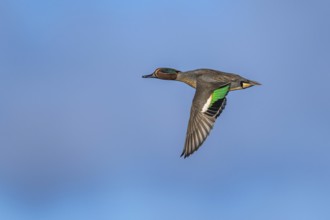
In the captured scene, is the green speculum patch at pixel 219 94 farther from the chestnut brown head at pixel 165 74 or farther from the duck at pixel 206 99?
the chestnut brown head at pixel 165 74

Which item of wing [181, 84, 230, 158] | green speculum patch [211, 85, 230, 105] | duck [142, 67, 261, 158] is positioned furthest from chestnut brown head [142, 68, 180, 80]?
green speculum patch [211, 85, 230, 105]

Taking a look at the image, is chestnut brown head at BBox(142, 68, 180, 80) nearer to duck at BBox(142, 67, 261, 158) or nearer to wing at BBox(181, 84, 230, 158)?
duck at BBox(142, 67, 261, 158)

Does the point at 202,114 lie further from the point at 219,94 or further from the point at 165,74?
the point at 165,74

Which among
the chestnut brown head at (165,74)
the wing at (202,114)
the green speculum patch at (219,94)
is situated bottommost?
the wing at (202,114)

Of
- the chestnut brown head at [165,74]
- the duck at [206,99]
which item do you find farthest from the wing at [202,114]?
the chestnut brown head at [165,74]

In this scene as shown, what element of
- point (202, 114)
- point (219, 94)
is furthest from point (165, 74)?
point (202, 114)

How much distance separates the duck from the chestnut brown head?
1.15m

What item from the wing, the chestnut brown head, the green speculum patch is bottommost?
the wing

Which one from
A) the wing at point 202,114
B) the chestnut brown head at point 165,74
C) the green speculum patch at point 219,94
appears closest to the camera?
the wing at point 202,114

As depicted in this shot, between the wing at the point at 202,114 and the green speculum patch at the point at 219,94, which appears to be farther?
the green speculum patch at the point at 219,94

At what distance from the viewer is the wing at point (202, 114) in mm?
22172

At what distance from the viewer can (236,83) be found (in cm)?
2392

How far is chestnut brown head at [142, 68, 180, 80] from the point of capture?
2584 centimetres

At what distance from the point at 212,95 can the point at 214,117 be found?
762mm
